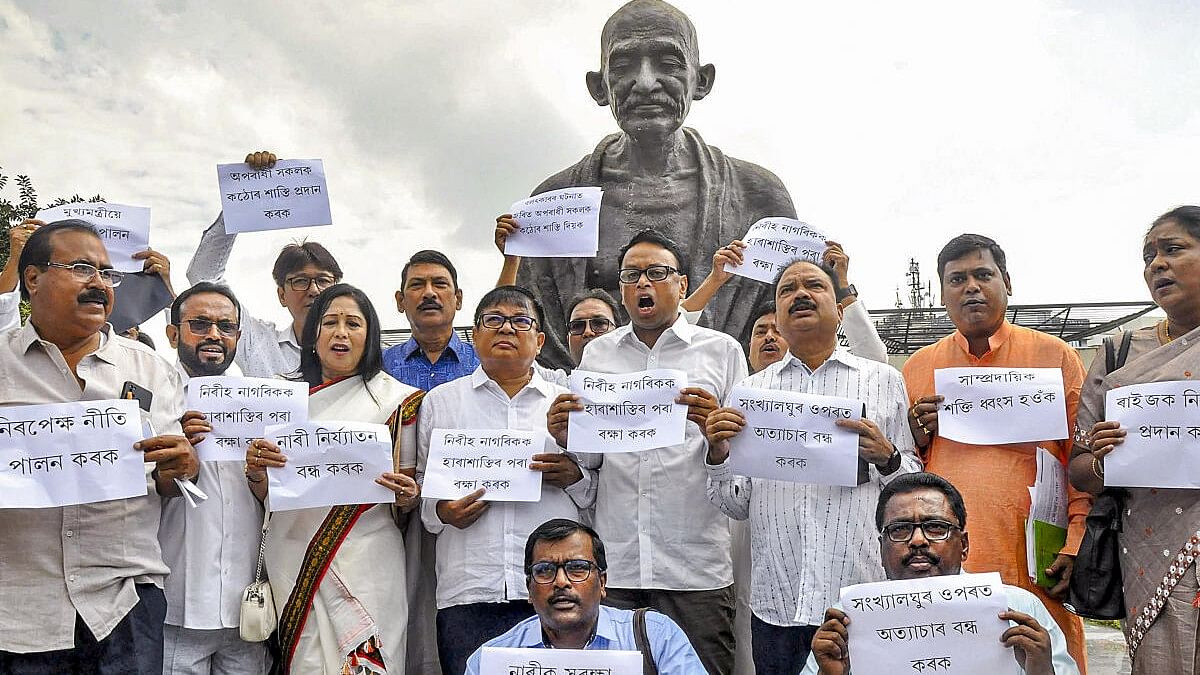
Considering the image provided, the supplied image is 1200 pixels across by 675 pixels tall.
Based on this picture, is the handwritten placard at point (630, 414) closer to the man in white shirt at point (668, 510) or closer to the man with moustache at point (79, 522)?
the man in white shirt at point (668, 510)

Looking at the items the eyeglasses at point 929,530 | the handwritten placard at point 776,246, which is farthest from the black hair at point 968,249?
the eyeglasses at point 929,530

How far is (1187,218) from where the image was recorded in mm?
4039

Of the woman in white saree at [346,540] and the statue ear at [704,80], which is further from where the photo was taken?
the statue ear at [704,80]

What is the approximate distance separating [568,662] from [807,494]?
1228 mm

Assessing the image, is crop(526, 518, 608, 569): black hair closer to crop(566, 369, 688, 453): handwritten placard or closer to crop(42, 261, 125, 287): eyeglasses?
crop(566, 369, 688, 453): handwritten placard

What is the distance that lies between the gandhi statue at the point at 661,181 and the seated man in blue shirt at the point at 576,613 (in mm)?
3074

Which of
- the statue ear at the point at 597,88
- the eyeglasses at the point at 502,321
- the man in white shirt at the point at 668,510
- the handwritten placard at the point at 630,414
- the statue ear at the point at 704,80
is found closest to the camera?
the handwritten placard at the point at 630,414

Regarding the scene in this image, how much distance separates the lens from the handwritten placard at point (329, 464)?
Answer: 14.0ft

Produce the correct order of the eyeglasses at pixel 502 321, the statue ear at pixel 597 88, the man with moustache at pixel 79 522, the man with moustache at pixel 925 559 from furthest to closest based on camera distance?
the statue ear at pixel 597 88, the eyeglasses at pixel 502 321, the man with moustache at pixel 79 522, the man with moustache at pixel 925 559

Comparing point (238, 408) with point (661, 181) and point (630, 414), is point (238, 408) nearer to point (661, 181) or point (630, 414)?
point (630, 414)

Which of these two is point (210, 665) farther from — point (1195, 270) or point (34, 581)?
point (1195, 270)

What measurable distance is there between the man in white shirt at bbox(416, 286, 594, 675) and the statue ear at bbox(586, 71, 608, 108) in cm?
305

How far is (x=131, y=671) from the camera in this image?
3924 millimetres

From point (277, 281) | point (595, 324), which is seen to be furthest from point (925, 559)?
point (277, 281)
